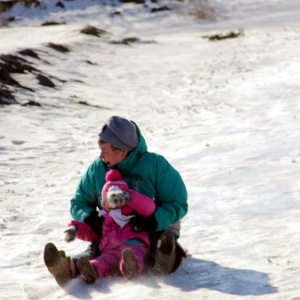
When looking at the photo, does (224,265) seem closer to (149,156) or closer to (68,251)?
(149,156)

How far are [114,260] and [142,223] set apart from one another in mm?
255

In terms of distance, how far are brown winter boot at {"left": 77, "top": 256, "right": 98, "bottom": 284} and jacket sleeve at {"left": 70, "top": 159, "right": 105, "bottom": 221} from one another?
0.39m

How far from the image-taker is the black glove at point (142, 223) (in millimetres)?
4574

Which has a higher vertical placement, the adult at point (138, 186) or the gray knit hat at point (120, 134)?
the gray knit hat at point (120, 134)

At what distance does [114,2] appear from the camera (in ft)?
107

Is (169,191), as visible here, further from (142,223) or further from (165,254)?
(165,254)

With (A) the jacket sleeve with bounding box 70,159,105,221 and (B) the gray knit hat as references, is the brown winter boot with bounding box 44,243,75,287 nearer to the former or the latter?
(A) the jacket sleeve with bounding box 70,159,105,221

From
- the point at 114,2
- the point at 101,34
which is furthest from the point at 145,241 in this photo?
the point at 114,2

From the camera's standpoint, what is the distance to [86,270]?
438cm

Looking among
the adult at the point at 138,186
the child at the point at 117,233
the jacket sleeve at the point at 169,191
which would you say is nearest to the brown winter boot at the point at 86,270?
the child at the point at 117,233

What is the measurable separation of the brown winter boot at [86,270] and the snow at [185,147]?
5cm

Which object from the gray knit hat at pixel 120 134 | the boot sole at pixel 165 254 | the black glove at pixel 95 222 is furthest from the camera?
the black glove at pixel 95 222

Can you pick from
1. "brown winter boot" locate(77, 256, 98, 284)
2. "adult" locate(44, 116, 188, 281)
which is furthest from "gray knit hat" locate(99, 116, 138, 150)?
"brown winter boot" locate(77, 256, 98, 284)

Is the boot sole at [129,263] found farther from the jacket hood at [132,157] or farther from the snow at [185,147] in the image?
the jacket hood at [132,157]
